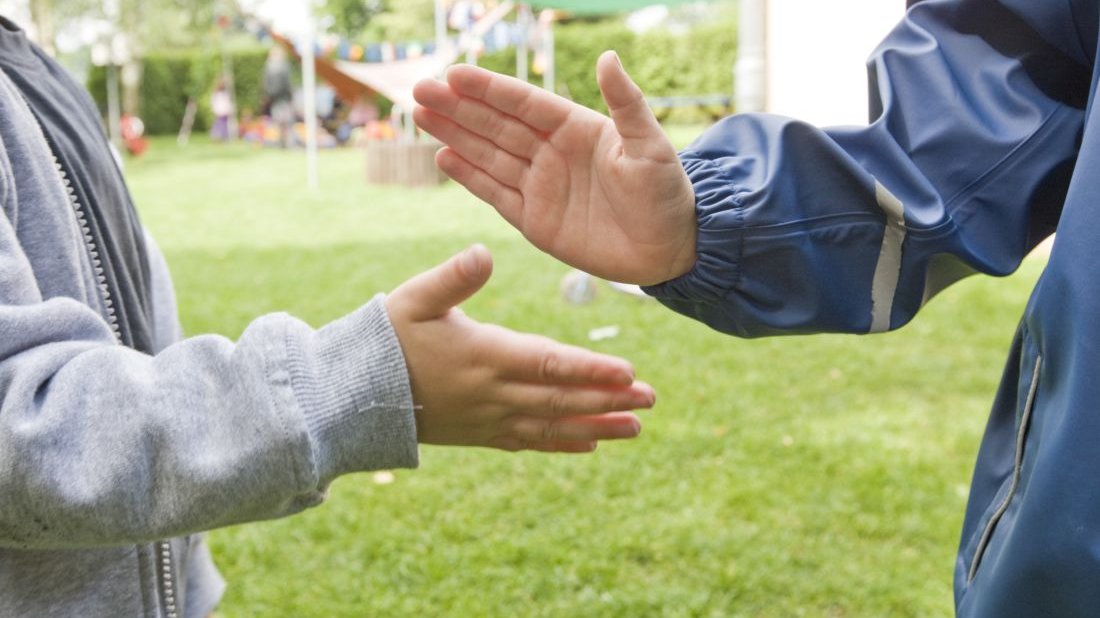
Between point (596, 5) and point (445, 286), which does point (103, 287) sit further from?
point (596, 5)

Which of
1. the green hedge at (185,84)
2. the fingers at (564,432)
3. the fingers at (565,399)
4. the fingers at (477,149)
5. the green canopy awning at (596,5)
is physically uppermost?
the fingers at (477,149)

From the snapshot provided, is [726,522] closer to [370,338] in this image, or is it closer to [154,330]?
[154,330]

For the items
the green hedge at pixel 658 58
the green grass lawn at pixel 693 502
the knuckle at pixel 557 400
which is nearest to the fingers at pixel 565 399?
the knuckle at pixel 557 400

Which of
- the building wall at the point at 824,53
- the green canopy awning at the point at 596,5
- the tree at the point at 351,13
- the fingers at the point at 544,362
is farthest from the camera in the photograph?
the tree at the point at 351,13

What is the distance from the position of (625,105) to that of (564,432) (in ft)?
1.12

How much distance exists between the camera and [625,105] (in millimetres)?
1016

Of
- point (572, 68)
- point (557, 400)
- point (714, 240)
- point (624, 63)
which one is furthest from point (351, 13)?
point (557, 400)

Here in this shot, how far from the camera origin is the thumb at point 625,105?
997 millimetres

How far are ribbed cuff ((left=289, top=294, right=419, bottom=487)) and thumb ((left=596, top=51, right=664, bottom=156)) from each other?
307mm

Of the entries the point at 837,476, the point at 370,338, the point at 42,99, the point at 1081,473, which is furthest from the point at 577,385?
the point at 837,476

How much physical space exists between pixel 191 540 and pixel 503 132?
76cm

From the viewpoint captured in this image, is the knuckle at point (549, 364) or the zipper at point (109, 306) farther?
the zipper at point (109, 306)

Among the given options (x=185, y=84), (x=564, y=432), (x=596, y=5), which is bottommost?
(x=185, y=84)

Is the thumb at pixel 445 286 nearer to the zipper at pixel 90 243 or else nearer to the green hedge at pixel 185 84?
the zipper at pixel 90 243
